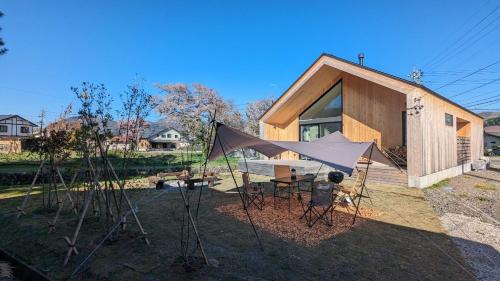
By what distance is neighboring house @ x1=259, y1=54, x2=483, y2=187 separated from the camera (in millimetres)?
9250

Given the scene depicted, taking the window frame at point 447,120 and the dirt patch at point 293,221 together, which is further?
the window frame at point 447,120

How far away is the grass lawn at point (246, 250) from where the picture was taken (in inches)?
129

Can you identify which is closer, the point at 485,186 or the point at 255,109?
the point at 485,186

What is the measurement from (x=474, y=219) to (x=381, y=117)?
765cm

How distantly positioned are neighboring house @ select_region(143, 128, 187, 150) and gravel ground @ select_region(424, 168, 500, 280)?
47.9 m

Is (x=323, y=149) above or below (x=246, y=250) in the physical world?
above

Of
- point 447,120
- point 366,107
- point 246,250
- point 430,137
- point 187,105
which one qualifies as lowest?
point 246,250

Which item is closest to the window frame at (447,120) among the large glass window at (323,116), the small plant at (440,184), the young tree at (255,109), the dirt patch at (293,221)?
the small plant at (440,184)

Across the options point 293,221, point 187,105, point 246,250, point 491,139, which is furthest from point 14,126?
point 491,139

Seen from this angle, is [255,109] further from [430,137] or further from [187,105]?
[430,137]

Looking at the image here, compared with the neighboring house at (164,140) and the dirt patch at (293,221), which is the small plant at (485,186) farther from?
the neighboring house at (164,140)

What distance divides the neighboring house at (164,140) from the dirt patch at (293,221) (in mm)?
47309

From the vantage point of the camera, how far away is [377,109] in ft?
41.7

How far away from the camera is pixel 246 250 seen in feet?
13.2
